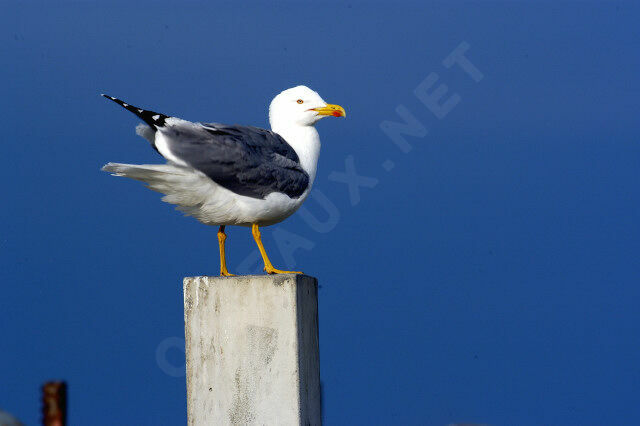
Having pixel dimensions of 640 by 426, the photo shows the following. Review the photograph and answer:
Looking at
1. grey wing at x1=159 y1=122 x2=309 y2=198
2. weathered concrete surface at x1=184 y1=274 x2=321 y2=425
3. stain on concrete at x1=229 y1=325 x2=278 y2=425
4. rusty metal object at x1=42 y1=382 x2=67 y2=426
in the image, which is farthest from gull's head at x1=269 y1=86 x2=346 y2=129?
rusty metal object at x1=42 y1=382 x2=67 y2=426

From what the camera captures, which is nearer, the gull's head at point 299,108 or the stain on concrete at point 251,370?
the stain on concrete at point 251,370

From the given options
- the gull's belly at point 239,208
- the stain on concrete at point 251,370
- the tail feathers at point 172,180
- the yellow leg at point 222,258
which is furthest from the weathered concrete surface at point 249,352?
the tail feathers at point 172,180

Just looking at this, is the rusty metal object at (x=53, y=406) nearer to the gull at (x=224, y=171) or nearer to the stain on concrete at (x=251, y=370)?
the stain on concrete at (x=251, y=370)

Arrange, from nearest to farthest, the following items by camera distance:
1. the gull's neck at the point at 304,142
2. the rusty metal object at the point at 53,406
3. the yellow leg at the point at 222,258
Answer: the rusty metal object at the point at 53,406
the yellow leg at the point at 222,258
the gull's neck at the point at 304,142

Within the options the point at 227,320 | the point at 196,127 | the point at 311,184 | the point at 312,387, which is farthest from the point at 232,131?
the point at 312,387

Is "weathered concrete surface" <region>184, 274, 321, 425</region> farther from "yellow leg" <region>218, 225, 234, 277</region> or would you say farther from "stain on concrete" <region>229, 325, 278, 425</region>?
"yellow leg" <region>218, 225, 234, 277</region>

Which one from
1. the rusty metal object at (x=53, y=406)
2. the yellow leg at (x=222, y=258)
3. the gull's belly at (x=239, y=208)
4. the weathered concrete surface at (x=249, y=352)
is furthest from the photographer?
the yellow leg at (x=222, y=258)

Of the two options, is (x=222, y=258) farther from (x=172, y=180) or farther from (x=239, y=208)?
(x=172, y=180)

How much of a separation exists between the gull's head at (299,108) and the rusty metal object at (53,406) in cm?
285

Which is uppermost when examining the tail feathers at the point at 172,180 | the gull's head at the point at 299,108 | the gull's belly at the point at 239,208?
the gull's head at the point at 299,108

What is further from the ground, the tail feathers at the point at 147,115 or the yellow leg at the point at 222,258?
the tail feathers at the point at 147,115

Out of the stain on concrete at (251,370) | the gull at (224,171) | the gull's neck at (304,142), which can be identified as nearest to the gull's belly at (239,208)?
the gull at (224,171)

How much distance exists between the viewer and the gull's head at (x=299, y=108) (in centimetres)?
834

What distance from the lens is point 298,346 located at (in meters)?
7.55
